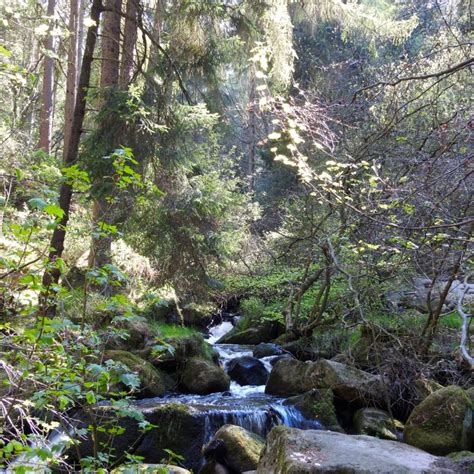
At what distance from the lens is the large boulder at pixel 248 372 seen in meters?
9.05

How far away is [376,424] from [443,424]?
1002 mm

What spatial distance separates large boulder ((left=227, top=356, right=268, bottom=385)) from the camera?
29.7ft

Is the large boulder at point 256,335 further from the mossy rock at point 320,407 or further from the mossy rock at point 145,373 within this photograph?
the mossy rock at point 320,407

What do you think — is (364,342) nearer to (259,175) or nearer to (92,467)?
(92,467)

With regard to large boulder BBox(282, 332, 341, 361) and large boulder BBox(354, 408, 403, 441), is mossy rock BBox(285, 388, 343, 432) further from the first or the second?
large boulder BBox(282, 332, 341, 361)

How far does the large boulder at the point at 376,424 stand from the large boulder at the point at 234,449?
5.51ft

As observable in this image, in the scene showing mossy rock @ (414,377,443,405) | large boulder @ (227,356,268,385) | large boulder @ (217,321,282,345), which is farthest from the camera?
large boulder @ (217,321,282,345)

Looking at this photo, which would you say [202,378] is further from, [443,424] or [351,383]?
[443,424]

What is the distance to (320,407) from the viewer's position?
729 centimetres

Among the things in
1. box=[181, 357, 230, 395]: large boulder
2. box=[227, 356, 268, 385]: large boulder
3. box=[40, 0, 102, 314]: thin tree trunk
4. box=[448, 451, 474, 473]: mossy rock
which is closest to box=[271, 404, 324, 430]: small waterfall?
box=[181, 357, 230, 395]: large boulder

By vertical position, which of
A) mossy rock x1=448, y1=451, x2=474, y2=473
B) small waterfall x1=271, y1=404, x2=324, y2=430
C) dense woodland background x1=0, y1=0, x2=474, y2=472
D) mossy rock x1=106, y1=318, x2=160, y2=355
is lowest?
small waterfall x1=271, y1=404, x2=324, y2=430

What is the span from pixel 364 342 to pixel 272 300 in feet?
15.2

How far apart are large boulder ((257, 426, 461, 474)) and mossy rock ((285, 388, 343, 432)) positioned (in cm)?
262

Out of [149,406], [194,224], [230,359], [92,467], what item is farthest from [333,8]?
[92,467]
